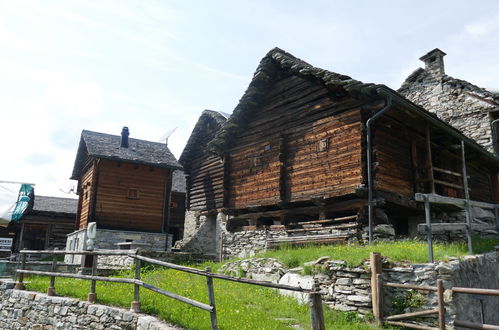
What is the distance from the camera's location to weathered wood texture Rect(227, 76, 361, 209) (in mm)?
13812

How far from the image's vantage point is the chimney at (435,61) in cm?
2230

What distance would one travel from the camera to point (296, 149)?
15641 mm

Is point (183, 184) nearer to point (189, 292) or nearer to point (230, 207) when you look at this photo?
point (230, 207)

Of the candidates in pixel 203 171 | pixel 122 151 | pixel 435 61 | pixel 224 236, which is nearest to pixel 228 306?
pixel 224 236

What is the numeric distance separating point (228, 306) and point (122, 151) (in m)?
15.1

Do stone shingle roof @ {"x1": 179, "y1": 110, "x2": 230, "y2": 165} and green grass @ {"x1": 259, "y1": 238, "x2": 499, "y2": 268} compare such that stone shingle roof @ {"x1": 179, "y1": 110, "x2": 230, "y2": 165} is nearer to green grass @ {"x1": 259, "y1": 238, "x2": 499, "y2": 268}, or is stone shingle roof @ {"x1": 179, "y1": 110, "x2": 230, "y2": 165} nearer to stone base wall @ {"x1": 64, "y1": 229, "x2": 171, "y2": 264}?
stone base wall @ {"x1": 64, "y1": 229, "x2": 171, "y2": 264}

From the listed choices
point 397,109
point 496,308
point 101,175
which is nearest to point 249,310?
point 496,308

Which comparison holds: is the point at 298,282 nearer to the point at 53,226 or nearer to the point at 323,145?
the point at 323,145

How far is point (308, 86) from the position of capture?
1577 cm

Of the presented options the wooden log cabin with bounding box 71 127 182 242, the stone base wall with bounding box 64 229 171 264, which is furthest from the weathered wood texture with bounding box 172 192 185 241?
the stone base wall with bounding box 64 229 171 264

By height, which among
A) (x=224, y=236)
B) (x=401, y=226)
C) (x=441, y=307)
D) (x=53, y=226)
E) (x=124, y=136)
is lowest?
(x=441, y=307)

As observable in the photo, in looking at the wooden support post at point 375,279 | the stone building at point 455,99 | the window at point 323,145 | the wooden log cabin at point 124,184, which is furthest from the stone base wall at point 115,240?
the stone building at point 455,99

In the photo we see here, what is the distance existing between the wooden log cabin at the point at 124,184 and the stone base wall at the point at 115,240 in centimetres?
39

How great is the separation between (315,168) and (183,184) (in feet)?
57.3
